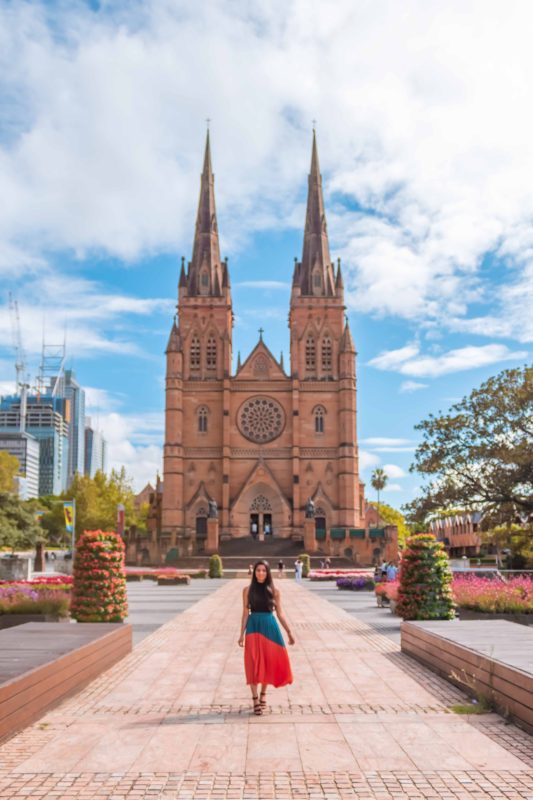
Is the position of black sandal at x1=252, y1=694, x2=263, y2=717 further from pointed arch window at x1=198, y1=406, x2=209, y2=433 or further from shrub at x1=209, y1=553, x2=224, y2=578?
pointed arch window at x1=198, y1=406, x2=209, y2=433

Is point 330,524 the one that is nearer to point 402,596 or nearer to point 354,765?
point 402,596

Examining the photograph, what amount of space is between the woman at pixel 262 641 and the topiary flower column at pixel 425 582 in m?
6.63

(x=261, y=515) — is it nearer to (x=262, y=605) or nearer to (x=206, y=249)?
(x=206, y=249)

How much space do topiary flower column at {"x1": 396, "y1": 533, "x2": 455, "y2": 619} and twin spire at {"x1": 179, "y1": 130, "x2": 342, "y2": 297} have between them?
57.7 meters

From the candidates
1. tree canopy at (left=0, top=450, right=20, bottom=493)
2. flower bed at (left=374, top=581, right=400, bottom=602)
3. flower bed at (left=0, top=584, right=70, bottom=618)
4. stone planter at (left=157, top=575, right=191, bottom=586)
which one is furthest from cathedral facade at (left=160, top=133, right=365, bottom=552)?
flower bed at (left=0, top=584, right=70, bottom=618)

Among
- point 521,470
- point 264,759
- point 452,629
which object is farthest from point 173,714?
point 521,470

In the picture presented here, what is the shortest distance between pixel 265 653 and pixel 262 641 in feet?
0.41

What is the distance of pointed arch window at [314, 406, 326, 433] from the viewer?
68125 mm

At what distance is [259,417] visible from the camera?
6894 cm

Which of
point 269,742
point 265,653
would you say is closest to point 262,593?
point 265,653

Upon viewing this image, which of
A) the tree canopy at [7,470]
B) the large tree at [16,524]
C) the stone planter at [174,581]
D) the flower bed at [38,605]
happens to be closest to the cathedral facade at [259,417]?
the tree canopy at [7,470]

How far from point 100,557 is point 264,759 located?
310 inches

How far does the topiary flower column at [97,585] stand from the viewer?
43.8 ft

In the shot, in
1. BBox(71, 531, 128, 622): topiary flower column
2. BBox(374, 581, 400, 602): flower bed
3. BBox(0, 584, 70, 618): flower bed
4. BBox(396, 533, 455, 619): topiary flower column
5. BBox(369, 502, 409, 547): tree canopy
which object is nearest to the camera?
BBox(71, 531, 128, 622): topiary flower column
